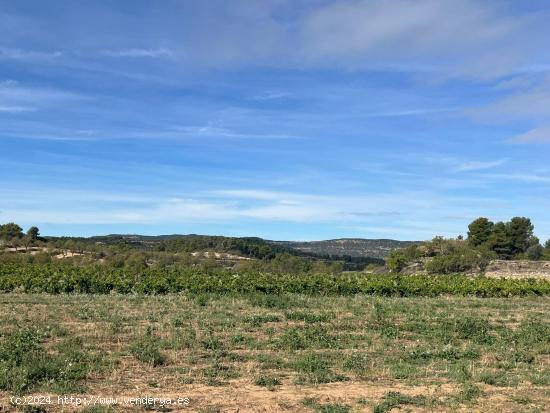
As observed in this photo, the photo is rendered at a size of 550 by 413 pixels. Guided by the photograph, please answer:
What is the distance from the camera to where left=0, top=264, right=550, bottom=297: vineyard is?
2962 cm

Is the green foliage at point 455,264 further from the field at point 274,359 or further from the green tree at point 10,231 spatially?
the green tree at point 10,231

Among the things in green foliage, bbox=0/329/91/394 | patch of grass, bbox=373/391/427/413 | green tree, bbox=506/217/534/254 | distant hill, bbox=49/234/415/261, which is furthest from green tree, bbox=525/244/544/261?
green foliage, bbox=0/329/91/394

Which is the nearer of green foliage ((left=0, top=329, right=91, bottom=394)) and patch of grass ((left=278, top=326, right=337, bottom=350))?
green foliage ((left=0, top=329, right=91, bottom=394))

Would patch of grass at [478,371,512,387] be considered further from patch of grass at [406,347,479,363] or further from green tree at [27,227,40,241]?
green tree at [27,227,40,241]

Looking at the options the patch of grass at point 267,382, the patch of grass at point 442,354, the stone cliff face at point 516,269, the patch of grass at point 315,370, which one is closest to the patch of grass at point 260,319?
the patch of grass at point 315,370

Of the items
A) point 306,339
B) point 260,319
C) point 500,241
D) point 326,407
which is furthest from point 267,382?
point 500,241

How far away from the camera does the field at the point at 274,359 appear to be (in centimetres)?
823

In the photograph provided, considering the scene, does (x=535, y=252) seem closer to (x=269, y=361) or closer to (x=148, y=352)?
(x=269, y=361)

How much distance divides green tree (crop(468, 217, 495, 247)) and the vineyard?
170 feet

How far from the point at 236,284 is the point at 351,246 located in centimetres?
10865

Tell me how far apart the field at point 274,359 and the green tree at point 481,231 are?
74879 millimetres

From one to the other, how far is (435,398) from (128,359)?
5.87m

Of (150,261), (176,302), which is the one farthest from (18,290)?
(150,261)

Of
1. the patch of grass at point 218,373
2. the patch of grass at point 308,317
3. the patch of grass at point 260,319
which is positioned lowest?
the patch of grass at point 218,373
